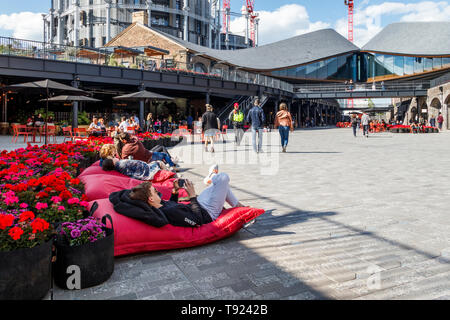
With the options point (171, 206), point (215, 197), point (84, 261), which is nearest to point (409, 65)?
point (215, 197)

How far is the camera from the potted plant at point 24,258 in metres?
2.42

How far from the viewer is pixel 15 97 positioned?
1060 inches

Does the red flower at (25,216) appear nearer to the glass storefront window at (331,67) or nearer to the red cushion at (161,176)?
the red cushion at (161,176)

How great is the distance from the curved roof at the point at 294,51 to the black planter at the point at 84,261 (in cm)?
5678

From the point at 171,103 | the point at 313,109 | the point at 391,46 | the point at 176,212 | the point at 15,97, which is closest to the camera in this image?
the point at 176,212

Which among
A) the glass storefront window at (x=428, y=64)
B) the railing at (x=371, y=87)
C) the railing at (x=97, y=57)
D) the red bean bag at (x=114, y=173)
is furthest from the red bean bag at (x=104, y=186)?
the glass storefront window at (x=428, y=64)

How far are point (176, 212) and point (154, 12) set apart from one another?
6499 centimetres

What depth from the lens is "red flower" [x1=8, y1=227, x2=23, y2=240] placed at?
2.43 m

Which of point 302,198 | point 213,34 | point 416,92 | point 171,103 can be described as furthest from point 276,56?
point 302,198

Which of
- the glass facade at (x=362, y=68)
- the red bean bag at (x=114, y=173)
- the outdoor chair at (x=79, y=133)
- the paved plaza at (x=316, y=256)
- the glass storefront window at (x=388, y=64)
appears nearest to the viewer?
the paved plaza at (x=316, y=256)

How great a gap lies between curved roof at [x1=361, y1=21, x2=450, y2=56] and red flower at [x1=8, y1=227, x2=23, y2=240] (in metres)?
68.7

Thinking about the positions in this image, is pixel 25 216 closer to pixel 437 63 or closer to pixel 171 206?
pixel 171 206

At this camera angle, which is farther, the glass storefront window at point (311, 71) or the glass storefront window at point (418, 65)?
the glass storefront window at point (311, 71)

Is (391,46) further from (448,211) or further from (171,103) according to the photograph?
(448,211)
